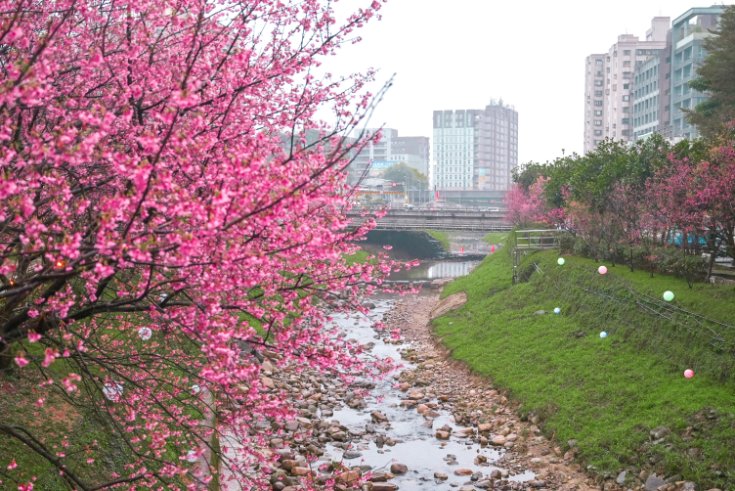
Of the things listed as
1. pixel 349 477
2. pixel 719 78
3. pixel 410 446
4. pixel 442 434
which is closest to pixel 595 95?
pixel 719 78

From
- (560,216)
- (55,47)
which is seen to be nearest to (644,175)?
(560,216)

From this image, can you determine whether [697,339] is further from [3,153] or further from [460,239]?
[460,239]

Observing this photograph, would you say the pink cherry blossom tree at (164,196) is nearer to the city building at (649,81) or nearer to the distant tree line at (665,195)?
the distant tree line at (665,195)

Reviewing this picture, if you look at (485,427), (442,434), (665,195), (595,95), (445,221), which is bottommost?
(442,434)

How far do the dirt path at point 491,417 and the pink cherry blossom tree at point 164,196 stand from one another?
841cm

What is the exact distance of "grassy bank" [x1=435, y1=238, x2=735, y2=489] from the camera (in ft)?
50.0

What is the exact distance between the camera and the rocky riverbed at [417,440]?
1588 centimetres

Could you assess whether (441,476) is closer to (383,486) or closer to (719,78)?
(383,486)

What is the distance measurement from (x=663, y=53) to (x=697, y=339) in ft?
294

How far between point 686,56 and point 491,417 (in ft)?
275

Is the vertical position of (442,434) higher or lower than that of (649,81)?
lower

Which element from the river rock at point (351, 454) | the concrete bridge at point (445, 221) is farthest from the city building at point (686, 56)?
the river rock at point (351, 454)

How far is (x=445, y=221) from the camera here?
66.6 meters

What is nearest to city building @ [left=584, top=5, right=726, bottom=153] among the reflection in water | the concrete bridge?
the concrete bridge
